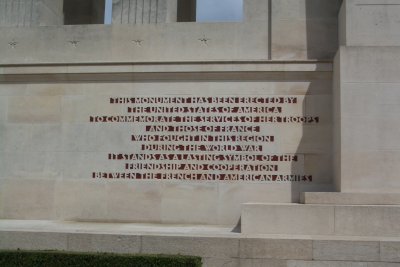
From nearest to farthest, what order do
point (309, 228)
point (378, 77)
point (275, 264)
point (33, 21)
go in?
point (275, 264), point (309, 228), point (378, 77), point (33, 21)

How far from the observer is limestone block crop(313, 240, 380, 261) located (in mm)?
9406

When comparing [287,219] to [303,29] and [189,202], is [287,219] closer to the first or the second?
[189,202]

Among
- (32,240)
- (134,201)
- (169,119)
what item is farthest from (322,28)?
(32,240)

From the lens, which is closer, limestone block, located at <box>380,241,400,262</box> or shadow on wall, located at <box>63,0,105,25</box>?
limestone block, located at <box>380,241,400,262</box>

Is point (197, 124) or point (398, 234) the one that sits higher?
point (197, 124)

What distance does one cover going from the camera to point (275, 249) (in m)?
9.68

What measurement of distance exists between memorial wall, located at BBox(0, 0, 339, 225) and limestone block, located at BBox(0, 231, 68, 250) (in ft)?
7.50

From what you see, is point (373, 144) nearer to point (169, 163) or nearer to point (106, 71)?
point (169, 163)

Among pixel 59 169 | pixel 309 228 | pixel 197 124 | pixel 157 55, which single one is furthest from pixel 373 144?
pixel 59 169

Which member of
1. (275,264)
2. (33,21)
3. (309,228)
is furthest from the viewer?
(33,21)

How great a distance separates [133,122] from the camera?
41.7ft

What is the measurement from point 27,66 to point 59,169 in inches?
111

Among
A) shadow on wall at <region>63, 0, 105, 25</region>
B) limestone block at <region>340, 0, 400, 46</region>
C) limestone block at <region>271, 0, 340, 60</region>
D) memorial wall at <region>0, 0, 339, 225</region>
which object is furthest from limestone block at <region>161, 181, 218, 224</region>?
shadow on wall at <region>63, 0, 105, 25</region>

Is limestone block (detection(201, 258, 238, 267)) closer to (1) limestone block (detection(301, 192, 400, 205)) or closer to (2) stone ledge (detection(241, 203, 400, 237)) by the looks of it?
(2) stone ledge (detection(241, 203, 400, 237))
